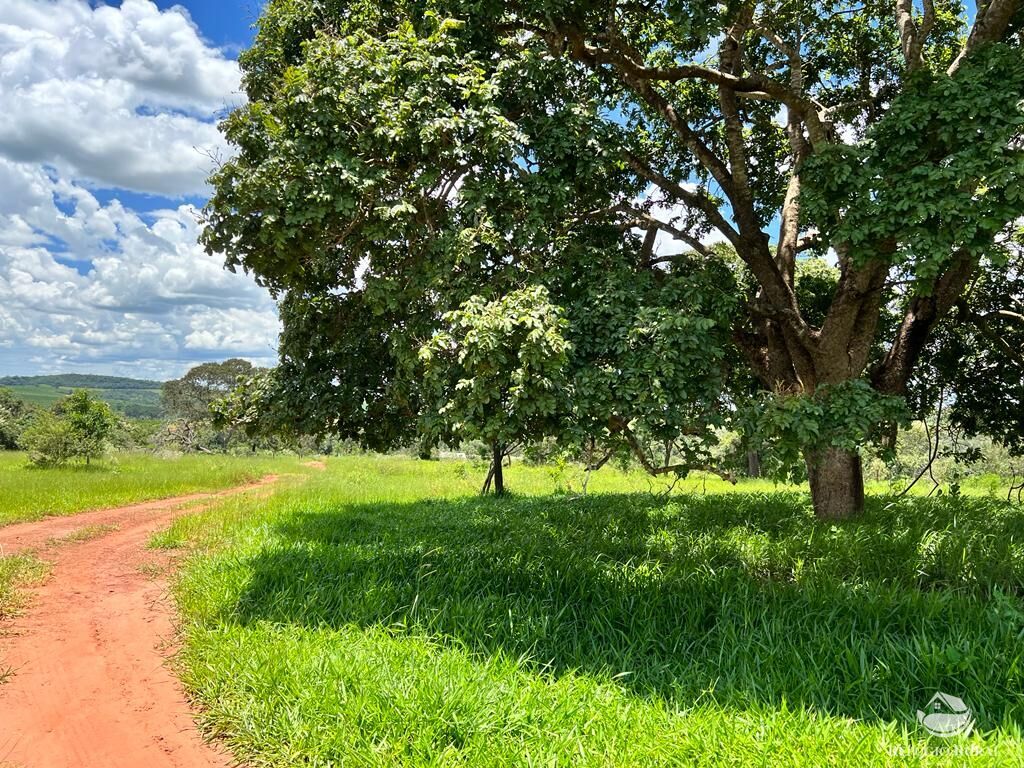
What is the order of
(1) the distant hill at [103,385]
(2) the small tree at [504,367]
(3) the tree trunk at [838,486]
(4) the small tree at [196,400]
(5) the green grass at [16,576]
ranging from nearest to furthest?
(2) the small tree at [504,367] → (5) the green grass at [16,576] → (3) the tree trunk at [838,486] → (4) the small tree at [196,400] → (1) the distant hill at [103,385]

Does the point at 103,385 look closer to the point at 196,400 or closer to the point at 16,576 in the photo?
the point at 196,400

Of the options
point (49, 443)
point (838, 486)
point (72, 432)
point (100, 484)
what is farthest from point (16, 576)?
point (72, 432)

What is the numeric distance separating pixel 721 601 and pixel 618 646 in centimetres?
89

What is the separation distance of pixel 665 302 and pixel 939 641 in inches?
137

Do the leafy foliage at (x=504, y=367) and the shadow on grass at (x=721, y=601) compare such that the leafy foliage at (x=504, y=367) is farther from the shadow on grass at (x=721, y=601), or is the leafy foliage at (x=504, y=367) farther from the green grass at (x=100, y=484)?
the green grass at (x=100, y=484)


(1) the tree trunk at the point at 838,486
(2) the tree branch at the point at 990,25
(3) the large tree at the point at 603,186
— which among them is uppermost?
(2) the tree branch at the point at 990,25

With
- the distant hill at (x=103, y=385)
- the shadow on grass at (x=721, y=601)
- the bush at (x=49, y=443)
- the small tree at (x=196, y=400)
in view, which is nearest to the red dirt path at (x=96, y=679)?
the shadow on grass at (x=721, y=601)

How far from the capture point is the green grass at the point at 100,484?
1044cm

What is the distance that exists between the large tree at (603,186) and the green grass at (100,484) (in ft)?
20.8

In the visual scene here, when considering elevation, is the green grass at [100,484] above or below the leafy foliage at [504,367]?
below

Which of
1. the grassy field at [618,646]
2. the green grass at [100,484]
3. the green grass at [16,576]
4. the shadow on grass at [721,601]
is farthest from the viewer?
the green grass at [100,484]

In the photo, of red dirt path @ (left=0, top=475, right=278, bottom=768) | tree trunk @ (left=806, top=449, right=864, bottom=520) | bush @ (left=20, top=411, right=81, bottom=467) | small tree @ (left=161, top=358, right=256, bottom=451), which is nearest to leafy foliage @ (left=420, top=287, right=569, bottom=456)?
red dirt path @ (left=0, top=475, right=278, bottom=768)

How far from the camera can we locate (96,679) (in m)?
3.86

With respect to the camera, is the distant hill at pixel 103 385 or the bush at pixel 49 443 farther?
the distant hill at pixel 103 385
